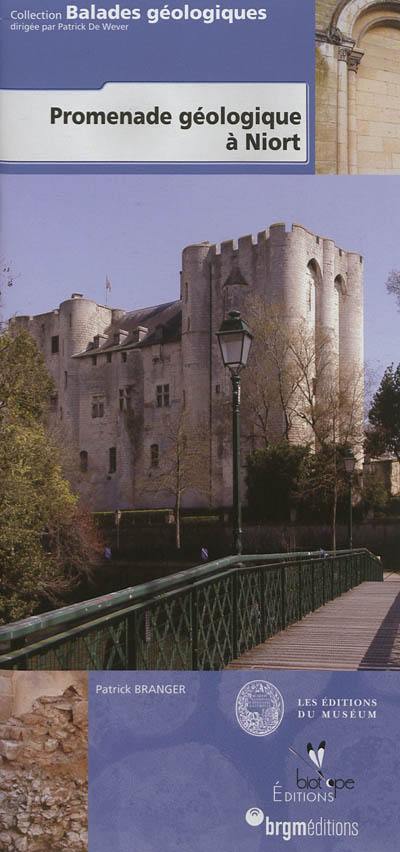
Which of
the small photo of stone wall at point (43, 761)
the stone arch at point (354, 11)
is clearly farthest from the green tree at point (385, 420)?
the small photo of stone wall at point (43, 761)

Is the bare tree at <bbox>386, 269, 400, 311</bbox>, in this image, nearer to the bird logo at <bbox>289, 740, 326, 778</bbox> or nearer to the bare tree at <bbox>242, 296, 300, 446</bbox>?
the bare tree at <bbox>242, 296, 300, 446</bbox>

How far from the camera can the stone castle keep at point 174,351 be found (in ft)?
19.7

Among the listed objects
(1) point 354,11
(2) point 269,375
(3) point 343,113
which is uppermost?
(1) point 354,11

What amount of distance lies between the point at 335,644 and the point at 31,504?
541 centimetres

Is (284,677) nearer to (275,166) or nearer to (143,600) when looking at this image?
(143,600)

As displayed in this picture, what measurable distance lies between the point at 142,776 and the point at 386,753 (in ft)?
4.82

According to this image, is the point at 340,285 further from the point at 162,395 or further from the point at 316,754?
the point at 316,754

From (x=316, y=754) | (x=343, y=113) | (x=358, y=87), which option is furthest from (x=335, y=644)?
(x=358, y=87)

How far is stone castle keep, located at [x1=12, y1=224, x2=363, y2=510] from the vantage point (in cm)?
600

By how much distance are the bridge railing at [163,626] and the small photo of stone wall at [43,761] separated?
9.1 inches

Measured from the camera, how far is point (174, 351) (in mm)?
6672

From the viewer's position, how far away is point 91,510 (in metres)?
6.64

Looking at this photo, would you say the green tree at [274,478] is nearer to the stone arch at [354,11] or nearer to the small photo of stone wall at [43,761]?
the small photo of stone wall at [43,761]

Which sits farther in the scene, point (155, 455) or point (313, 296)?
point (155, 455)
